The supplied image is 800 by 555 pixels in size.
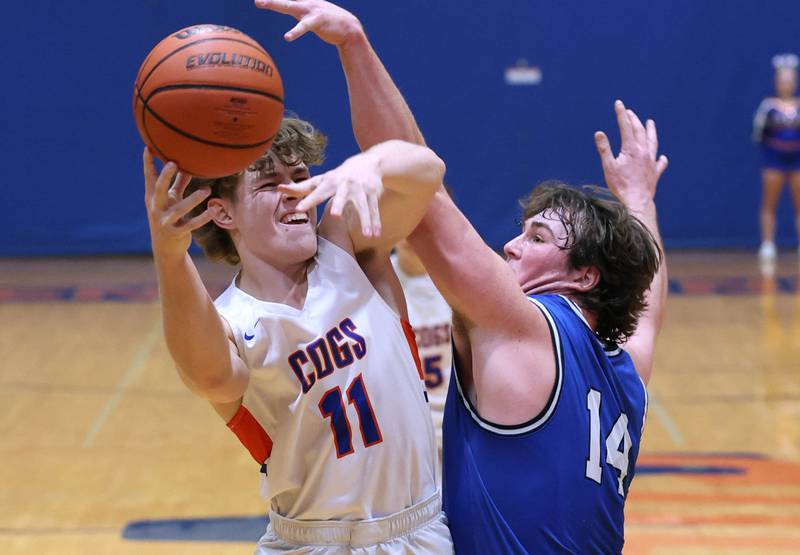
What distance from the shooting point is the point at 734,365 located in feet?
27.6

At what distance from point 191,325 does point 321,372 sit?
477 millimetres

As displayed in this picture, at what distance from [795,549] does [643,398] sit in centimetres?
271

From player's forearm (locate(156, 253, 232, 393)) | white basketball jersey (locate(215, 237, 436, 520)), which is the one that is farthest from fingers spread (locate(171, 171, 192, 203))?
white basketball jersey (locate(215, 237, 436, 520))

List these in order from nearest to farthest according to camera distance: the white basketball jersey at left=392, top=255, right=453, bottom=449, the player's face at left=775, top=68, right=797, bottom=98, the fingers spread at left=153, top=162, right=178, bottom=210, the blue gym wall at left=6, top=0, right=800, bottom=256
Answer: the fingers spread at left=153, top=162, right=178, bottom=210, the white basketball jersey at left=392, top=255, right=453, bottom=449, the player's face at left=775, top=68, right=797, bottom=98, the blue gym wall at left=6, top=0, right=800, bottom=256

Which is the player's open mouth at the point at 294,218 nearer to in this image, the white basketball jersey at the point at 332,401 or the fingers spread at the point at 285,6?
the white basketball jersey at the point at 332,401

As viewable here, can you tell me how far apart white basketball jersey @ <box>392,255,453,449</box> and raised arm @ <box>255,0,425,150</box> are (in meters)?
2.30

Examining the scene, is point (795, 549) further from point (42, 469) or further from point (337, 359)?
point (42, 469)

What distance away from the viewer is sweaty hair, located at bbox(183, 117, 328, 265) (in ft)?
9.90

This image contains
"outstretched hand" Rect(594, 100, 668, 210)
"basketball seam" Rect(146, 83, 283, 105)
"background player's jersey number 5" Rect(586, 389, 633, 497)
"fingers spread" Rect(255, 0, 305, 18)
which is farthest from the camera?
"outstretched hand" Rect(594, 100, 668, 210)

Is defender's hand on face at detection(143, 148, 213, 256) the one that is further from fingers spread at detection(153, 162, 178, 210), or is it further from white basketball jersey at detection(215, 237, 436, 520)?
white basketball jersey at detection(215, 237, 436, 520)

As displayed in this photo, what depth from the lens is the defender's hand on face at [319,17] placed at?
2721 millimetres

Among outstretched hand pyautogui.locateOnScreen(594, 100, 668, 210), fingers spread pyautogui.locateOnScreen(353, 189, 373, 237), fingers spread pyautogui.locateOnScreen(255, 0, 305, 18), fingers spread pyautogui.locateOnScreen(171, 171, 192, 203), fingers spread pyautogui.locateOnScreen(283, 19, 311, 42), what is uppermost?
fingers spread pyautogui.locateOnScreen(255, 0, 305, 18)

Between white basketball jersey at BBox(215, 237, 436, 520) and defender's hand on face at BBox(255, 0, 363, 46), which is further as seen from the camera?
white basketball jersey at BBox(215, 237, 436, 520)

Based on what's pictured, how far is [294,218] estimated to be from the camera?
301 centimetres
